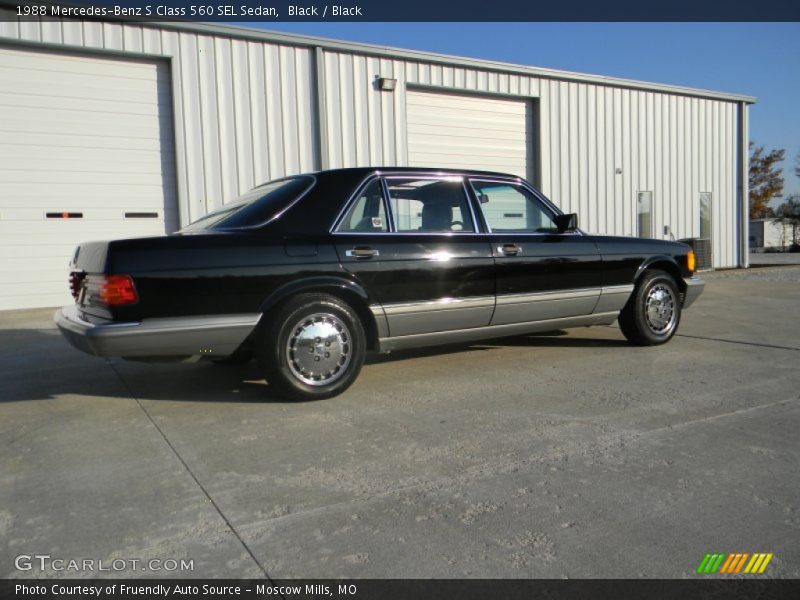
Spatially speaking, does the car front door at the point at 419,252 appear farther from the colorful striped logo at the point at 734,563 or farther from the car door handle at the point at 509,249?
the colorful striped logo at the point at 734,563

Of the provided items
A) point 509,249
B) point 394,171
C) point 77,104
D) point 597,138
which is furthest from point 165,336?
point 597,138

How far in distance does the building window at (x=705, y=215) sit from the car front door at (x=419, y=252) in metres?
13.0

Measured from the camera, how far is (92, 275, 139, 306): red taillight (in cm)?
357

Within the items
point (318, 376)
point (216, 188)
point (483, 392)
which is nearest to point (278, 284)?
point (318, 376)

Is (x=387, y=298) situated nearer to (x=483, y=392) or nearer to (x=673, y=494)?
(x=483, y=392)

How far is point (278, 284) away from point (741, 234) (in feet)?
51.9

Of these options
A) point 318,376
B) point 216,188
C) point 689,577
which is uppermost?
point 216,188

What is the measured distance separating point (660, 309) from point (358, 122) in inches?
273

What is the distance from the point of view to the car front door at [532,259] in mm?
4961

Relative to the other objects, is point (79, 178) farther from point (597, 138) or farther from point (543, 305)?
point (597, 138)

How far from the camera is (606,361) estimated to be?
5281 mm

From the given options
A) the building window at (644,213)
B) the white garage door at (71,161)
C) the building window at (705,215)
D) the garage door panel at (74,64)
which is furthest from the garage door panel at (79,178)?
the building window at (705,215)

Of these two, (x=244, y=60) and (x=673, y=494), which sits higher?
(x=244, y=60)

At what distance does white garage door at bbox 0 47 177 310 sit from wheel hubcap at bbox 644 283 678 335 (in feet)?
24.0
